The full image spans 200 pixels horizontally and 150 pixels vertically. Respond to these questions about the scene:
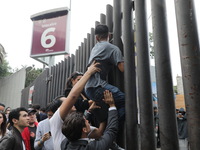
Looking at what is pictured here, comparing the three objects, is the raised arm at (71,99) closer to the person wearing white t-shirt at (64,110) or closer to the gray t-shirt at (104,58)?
the person wearing white t-shirt at (64,110)

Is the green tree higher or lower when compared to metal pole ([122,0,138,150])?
higher

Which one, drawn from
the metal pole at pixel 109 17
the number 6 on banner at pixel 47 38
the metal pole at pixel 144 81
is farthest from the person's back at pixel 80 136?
the number 6 on banner at pixel 47 38

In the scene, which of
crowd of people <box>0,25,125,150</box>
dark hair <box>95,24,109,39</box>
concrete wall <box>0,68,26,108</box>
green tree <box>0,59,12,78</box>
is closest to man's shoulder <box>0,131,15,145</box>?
crowd of people <box>0,25,125,150</box>

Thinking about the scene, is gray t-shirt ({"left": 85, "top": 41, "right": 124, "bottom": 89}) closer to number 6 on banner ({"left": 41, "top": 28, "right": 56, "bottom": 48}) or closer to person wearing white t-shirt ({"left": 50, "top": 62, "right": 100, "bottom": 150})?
person wearing white t-shirt ({"left": 50, "top": 62, "right": 100, "bottom": 150})

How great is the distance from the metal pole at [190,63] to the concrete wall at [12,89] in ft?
48.8

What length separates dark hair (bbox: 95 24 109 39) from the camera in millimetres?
2588

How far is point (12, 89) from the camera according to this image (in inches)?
613

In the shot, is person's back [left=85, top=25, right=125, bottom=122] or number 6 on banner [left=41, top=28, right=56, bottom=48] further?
number 6 on banner [left=41, top=28, right=56, bottom=48]

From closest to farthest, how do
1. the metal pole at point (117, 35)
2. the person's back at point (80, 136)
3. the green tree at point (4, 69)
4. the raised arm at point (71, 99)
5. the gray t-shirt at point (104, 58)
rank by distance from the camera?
the person's back at point (80, 136) → the raised arm at point (71, 99) → the gray t-shirt at point (104, 58) → the metal pole at point (117, 35) → the green tree at point (4, 69)

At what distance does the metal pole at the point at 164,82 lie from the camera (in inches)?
72.7

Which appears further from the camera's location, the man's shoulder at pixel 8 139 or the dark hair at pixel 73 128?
the man's shoulder at pixel 8 139

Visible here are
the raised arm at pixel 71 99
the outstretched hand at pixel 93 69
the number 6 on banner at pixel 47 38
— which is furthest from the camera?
the number 6 on banner at pixel 47 38

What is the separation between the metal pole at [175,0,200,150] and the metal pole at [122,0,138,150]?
2.43ft

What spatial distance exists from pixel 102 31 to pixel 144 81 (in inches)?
34.2
